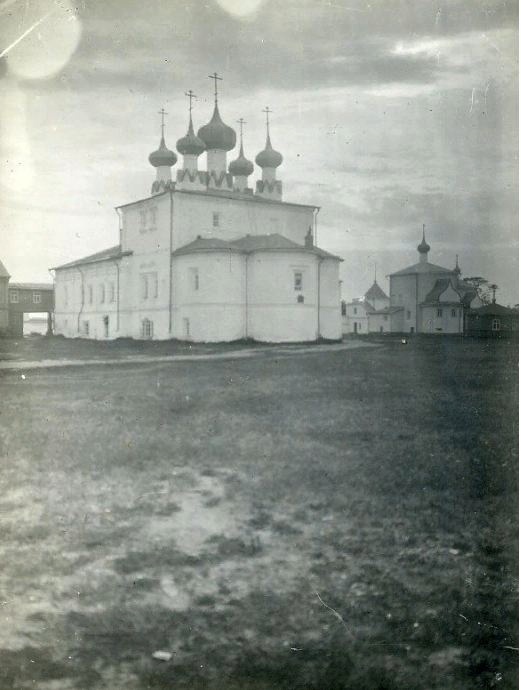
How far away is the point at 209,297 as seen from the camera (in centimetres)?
1161

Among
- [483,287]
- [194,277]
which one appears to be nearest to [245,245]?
[194,277]

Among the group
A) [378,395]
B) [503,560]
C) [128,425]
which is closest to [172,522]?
[128,425]

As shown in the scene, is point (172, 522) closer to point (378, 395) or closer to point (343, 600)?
point (343, 600)

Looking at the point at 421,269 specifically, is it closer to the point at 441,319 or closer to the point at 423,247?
the point at 423,247

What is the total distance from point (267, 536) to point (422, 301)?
262cm

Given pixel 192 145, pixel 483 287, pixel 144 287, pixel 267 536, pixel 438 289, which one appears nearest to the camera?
pixel 267 536

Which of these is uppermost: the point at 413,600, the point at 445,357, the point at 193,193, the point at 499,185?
the point at 193,193

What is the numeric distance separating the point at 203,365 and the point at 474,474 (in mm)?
4503

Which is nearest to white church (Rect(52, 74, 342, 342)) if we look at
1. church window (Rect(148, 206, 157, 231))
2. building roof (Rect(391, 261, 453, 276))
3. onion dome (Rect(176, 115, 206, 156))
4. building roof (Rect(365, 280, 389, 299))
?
church window (Rect(148, 206, 157, 231))

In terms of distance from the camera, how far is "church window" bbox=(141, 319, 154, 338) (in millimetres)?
9941

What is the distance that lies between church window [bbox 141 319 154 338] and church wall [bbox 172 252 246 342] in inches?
21.2

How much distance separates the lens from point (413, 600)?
304cm

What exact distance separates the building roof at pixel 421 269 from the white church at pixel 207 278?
4058mm

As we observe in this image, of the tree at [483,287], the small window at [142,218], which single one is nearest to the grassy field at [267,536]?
the tree at [483,287]
